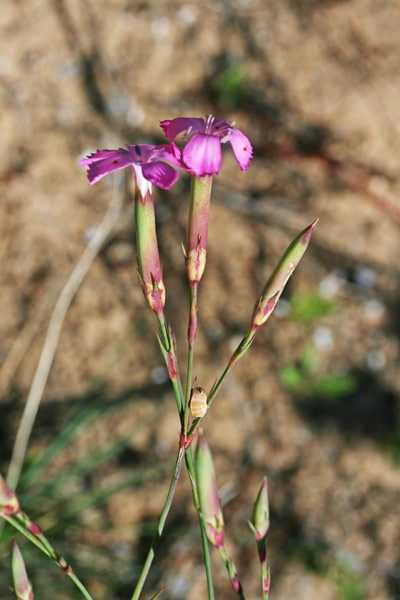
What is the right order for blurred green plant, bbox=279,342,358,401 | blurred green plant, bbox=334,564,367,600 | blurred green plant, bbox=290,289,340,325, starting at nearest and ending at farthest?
1. blurred green plant, bbox=334,564,367,600
2. blurred green plant, bbox=279,342,358,401
3. blurred green plant, bbox=290,289,340,325

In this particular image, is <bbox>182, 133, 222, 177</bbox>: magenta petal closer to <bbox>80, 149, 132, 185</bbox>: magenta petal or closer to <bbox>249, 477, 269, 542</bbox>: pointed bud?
<bbox>80, 149, 132, 185</bbox>: magenta petal

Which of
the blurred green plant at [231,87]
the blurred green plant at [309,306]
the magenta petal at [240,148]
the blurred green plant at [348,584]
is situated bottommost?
the blurred green plant at [348,584]

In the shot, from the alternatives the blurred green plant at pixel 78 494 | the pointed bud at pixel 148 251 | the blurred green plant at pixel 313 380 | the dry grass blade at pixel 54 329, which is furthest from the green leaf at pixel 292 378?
the pointed bud at pixel 148 251

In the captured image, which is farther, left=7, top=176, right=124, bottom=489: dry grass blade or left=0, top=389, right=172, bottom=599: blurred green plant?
left=7, top=176, right=124, bottom=489: dry grass blade

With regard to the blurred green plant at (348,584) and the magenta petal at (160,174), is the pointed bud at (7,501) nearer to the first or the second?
the magenta petal at (160,174)

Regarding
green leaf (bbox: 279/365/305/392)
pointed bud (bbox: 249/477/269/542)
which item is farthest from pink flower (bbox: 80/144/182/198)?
green leaf (bbox: 279/365/305/392)
